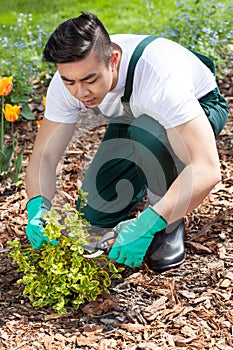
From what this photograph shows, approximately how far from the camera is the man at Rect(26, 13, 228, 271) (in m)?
2.35

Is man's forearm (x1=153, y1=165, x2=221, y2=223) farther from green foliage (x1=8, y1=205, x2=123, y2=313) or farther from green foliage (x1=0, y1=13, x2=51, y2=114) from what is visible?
green foliage (x1=0, y1=13, x2=51, y2=114)

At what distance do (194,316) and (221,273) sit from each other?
0.30m

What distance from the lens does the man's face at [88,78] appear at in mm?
2314

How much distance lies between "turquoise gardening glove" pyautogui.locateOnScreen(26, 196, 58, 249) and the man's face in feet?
1.58

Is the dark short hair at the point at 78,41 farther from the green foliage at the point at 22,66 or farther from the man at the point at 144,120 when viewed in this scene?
the green foliage at the point at 22,66

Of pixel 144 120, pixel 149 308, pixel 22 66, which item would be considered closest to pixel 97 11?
pixel 22 66

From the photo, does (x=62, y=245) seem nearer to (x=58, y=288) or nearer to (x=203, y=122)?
(x=58, y=288)

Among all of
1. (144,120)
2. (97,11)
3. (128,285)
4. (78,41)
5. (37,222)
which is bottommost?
(128,285)

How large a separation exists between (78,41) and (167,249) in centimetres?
99

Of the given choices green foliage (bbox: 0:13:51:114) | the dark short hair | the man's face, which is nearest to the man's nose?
the man's face

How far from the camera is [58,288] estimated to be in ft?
7.70

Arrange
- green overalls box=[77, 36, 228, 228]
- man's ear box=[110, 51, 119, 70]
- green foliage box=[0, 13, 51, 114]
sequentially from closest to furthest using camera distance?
1. man's ear box=[110, 51, 119, 70]
2. green overalls box=[77, 36, 228, 228]
3. green foliage box=[0, 13, 51, 114]

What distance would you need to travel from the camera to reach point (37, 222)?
2.52 meters

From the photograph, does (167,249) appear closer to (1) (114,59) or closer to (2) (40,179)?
(2) (40,179)
